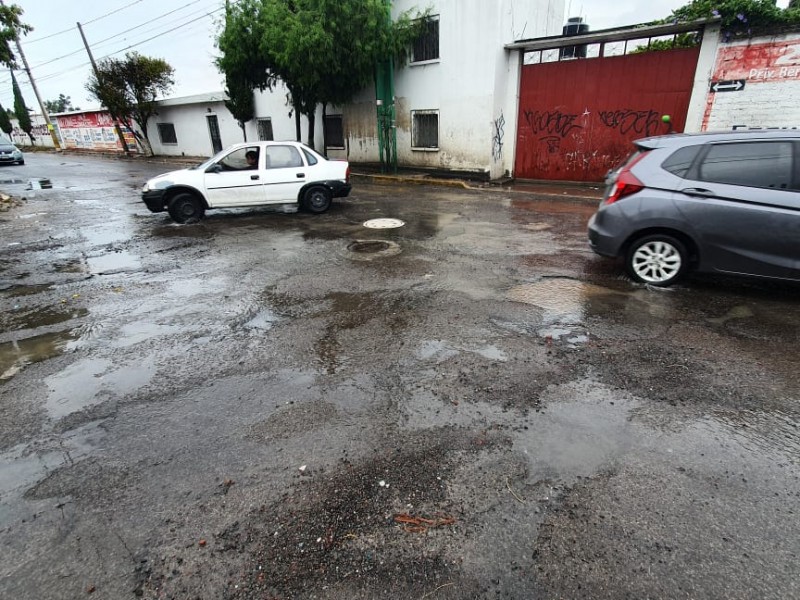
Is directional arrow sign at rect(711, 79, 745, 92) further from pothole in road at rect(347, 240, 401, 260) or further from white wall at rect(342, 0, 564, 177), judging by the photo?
pothole in road at rect(347, 240, 401, 260)

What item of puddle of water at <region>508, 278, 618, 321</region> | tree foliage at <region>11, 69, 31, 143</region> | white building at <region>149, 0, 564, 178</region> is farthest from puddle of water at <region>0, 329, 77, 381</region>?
tree foliage at <region>11, 69, 31, 143</region>

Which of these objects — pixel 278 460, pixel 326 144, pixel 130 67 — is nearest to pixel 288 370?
pixel 278 460

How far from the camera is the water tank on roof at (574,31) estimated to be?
15.3 meters

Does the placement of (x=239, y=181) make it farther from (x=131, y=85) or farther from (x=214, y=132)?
(x=131, y=85)

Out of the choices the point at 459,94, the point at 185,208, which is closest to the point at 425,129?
the point at 459,94

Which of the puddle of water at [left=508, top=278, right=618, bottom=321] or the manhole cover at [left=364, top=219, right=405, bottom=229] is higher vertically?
the puddle of water at [left=508, top=278, right=618, bottom=321]

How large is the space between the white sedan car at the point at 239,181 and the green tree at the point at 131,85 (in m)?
22.1

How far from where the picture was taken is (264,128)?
22.6 m

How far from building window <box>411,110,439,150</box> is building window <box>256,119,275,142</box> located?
963 centimetres

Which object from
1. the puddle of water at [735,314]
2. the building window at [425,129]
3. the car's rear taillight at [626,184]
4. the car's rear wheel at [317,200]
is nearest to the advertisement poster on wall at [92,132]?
the building window at [425,129]

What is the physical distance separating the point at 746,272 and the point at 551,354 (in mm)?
2577

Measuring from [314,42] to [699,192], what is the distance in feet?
40.8

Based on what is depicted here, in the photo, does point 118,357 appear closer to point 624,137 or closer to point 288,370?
point 288,370

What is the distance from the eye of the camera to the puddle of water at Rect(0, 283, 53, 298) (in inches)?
232
